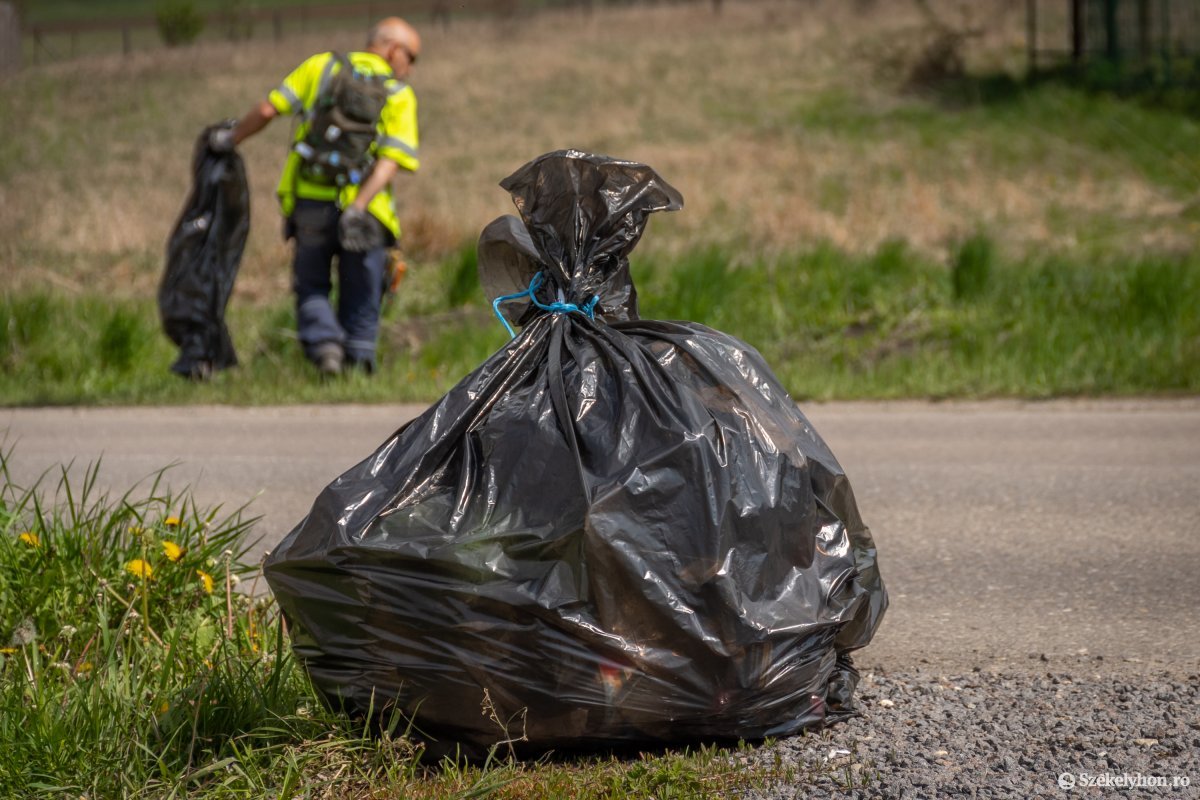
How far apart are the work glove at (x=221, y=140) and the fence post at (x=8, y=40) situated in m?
16.8

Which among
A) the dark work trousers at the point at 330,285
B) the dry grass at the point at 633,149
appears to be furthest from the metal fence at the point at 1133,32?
the dark work trousers at the point at 330,285

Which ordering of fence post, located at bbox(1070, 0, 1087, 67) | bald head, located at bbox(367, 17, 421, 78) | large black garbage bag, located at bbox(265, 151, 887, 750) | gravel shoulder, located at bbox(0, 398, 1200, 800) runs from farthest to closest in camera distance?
fence post, located at bbox(1070, 0, 1087, 67) → bald head, located at bbox(367, 17, 421, 78) → gravel shoulder, located at bbox(0, 398, 1200, 800) → large black garbage bag, located at bbox(265, 151, 887, 750)

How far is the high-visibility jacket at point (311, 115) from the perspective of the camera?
731 cm

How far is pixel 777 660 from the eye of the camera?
2998 mm

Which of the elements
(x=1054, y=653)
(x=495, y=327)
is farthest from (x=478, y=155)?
(x=1054, y=653)

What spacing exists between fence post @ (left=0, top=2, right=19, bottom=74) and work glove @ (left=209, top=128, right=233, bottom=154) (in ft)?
55.0

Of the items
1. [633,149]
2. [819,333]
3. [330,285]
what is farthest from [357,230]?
[633,149]

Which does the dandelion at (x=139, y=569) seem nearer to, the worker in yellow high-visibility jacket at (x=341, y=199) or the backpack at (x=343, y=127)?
the worker in yellow high-visibility jacket at (x=341, y=199)

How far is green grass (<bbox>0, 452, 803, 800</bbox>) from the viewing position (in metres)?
2.89

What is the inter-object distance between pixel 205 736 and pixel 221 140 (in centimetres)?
498

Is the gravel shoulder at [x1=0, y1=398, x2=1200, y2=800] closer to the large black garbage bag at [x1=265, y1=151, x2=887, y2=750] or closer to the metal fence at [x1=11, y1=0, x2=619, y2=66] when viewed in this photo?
the large black garbage bag at [x1=265, y1=151, x2=887, y2=750]

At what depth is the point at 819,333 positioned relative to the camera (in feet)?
28.3

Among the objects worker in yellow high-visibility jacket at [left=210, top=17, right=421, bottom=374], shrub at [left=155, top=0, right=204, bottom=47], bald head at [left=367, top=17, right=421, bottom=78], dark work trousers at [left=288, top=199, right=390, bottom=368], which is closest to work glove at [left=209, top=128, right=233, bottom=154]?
worker in yellow high-visibility jacket at [left=210, top=17, right=421, bottom=374]

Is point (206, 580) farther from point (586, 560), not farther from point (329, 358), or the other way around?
point (329, 358)
